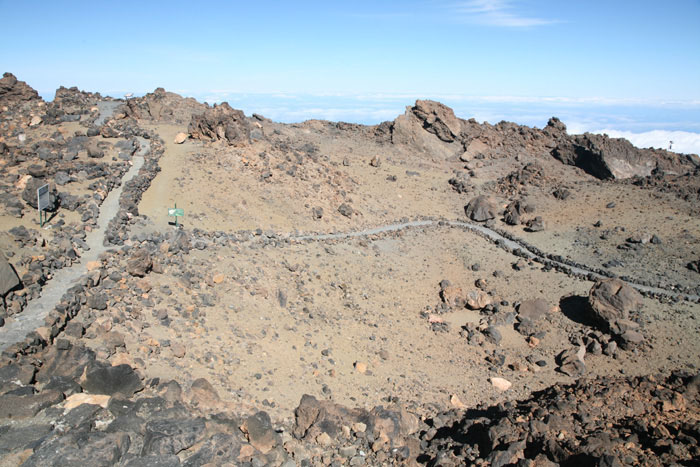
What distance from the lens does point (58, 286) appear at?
17.6 m

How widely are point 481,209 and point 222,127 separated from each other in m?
21.5

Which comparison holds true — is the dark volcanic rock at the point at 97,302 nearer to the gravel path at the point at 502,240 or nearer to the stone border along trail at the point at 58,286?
the stone border along trail at the point at 58,286

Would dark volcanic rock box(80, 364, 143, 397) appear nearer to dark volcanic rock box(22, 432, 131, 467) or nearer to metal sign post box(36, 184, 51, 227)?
dark volcanic rock box(22, 432, 131, 467)

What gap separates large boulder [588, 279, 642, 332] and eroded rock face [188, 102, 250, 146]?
25.0 meters

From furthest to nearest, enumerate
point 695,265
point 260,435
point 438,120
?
point 438,120
point 695,265
point 260,435

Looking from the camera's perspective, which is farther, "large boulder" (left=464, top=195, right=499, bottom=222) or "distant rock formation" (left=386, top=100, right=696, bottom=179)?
"distant rock formation" (left=386, top=100, right=696, bottom=179)

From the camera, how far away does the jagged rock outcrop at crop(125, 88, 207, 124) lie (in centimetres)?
3953

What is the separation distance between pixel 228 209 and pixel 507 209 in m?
23.1

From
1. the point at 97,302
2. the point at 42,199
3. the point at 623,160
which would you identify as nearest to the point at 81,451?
the point at 97,302

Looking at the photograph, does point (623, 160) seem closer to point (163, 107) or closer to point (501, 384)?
point (501, 384)

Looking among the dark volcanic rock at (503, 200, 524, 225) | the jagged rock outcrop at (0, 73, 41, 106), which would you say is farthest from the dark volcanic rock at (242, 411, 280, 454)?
the jagged rock outcrop at (0, 73, 41, 106)

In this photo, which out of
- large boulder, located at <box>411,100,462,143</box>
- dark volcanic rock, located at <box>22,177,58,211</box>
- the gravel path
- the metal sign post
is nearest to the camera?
the metal sign post

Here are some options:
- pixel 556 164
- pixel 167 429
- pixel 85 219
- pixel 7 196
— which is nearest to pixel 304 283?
pixel 85 219

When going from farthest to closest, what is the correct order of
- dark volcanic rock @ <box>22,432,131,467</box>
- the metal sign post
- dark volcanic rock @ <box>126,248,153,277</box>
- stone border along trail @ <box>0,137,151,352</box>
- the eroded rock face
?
the eroded rock face < the metal sign post < dark volcanic rock @ <box>126,248,153,277</box> < stone border along trail @ <box>0,137,151,352</box> < dark volcanic rock @ <box>22,432,131,467</box>
